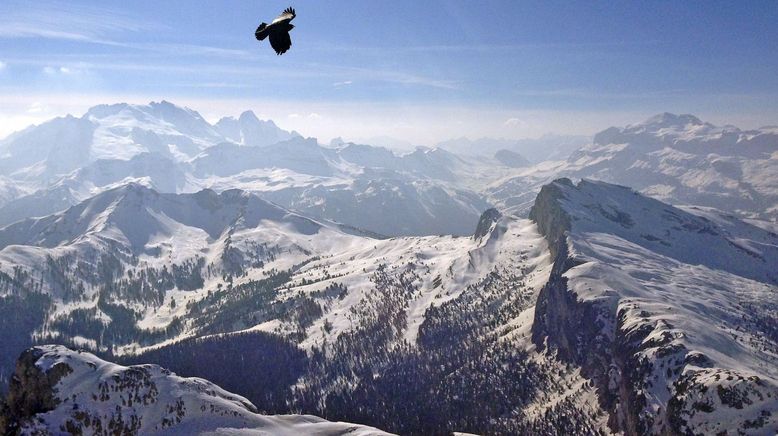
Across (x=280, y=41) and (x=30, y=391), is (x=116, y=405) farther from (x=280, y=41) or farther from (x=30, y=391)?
(x=280, y=41)

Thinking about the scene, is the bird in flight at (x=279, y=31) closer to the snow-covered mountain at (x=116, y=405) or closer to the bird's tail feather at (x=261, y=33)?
the bird's tail feather at (x=261, y=33)

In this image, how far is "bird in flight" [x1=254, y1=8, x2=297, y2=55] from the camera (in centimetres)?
4634

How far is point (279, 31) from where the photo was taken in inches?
1854

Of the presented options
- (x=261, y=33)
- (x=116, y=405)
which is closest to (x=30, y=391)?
(x=116, y=405)

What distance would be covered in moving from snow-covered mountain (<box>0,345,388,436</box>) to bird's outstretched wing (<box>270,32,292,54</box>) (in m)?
144

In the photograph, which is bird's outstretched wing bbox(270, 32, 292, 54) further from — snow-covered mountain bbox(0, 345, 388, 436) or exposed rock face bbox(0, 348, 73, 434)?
exposed rock face bbox(0, 348, 73, 434)

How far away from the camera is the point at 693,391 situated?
197500 millimetres

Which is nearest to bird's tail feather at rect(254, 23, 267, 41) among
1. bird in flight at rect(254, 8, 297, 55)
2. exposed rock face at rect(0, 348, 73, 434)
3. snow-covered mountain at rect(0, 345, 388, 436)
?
bird in flight at rect(254, 8, 297, 55)

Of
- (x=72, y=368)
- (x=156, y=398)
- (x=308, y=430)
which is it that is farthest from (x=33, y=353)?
(x=308, y=430)

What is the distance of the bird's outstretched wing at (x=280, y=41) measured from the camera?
47.3 m

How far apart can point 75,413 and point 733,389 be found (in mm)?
207120

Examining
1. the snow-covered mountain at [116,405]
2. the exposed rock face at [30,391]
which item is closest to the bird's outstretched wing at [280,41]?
the snow-covered mountain at [116,405]

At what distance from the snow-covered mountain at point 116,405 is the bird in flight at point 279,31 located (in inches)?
5682

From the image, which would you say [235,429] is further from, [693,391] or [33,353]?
[693,391]
